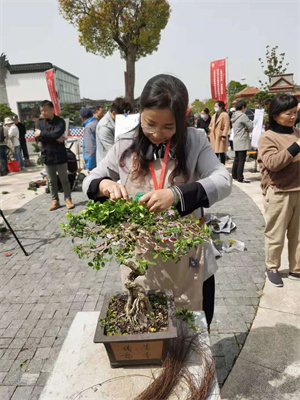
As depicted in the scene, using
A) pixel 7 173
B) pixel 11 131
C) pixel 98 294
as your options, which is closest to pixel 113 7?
pixel 11 131

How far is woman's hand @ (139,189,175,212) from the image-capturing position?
4.26 feet

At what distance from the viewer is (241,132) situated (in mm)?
7562

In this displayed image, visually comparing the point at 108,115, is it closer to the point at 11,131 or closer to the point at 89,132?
the point at 89,132

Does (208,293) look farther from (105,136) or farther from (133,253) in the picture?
(105,136)

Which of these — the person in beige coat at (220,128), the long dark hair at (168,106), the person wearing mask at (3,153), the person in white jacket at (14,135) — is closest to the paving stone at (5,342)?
the long dark hair at (168,106)

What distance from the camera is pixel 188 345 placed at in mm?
1356

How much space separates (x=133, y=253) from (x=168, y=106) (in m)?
0.66

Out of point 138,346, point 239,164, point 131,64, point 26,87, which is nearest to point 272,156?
point 138,346

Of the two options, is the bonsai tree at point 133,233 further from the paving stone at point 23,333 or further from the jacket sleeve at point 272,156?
the paving stone at point 23,333

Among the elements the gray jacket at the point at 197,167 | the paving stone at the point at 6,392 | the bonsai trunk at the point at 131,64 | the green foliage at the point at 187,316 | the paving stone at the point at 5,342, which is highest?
the bonsai trunk at the point at 131,64

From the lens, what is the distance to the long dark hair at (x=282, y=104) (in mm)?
2701

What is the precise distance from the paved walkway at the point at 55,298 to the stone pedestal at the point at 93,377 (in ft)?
3.57

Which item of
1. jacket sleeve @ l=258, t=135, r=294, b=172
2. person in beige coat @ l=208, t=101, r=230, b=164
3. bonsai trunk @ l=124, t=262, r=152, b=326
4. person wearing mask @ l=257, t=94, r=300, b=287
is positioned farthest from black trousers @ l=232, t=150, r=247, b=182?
bonsai trunk @ l=124, t=262, r=152, b=326

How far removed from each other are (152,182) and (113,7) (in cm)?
1667
